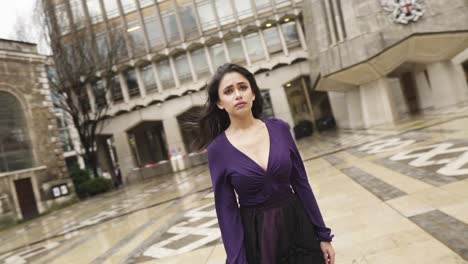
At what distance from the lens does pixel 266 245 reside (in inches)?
74.9

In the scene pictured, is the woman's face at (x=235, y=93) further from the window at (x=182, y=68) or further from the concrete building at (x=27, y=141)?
the window at (x=182, y=68)

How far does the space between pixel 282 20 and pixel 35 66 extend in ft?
59.3

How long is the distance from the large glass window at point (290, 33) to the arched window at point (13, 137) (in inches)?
773

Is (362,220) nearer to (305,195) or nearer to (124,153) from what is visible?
(305,195)

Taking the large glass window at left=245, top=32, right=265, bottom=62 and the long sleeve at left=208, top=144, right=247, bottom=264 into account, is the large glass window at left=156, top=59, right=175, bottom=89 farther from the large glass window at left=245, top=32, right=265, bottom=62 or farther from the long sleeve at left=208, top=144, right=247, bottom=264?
the long sleeve at left=208, top=144, right=247, bottom=264

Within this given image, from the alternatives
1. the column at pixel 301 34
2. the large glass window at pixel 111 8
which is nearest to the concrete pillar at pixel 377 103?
the column at pixel 301 34

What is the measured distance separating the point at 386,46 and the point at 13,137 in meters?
18.9

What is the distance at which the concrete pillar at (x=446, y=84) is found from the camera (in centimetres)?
1892

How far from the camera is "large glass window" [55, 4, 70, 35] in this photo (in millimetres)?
22922

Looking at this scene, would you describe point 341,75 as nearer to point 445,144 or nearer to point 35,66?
point 445,144

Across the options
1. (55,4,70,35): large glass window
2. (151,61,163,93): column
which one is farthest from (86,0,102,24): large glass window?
(55,4,70,35): large glass window

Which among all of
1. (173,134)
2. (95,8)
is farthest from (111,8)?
(173,134)

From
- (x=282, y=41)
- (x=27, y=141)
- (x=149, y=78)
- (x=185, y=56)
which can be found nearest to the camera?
(x=27, y=141)

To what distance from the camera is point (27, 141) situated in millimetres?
21125
